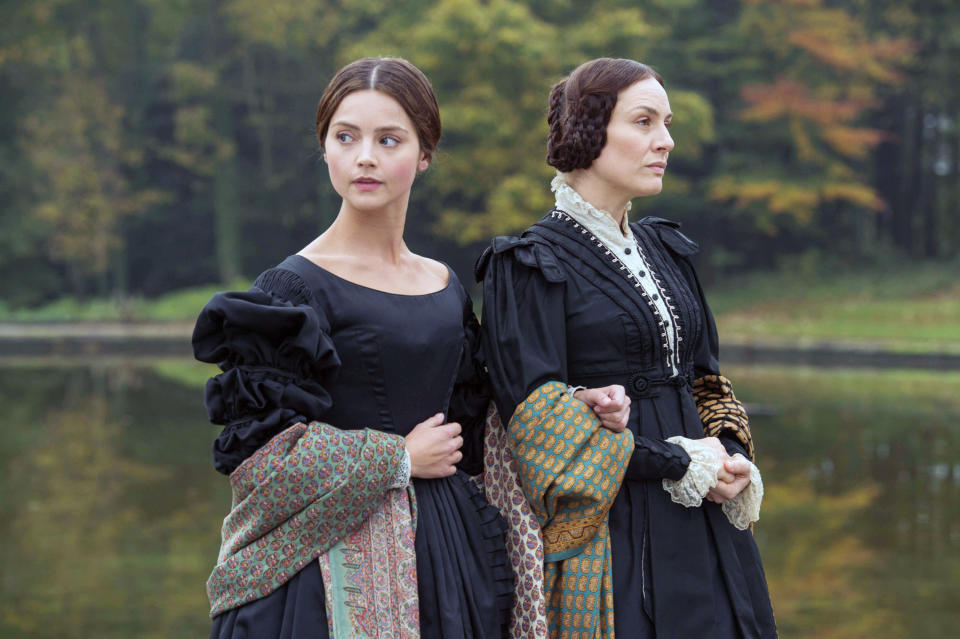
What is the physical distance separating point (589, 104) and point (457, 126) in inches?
699

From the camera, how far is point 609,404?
2166 mm

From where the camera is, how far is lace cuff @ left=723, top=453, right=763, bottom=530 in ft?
7.55

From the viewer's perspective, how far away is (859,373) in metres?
13.0

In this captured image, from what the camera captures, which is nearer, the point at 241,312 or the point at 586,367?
the point at 241,312

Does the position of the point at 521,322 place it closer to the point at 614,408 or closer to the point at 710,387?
the point at 614,408

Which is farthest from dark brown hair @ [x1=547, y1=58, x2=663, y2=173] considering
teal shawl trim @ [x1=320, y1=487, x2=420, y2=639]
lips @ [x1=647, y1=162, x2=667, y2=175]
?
teal shawl trim @ [x1=320, y1=487, x2=420, y2=639]

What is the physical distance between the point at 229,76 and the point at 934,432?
1753cm

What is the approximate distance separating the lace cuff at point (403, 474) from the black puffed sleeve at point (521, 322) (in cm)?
24

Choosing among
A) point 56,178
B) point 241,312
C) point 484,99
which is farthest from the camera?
point 56,178

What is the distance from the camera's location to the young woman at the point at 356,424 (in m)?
1.99

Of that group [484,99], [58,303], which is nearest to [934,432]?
[484,99]

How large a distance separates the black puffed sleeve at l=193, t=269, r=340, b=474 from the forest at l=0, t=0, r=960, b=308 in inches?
689

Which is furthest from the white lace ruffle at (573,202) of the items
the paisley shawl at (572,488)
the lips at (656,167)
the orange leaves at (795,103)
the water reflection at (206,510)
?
the orange leaves at (795,103)

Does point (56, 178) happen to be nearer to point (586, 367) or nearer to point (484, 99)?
point (484, 99)
